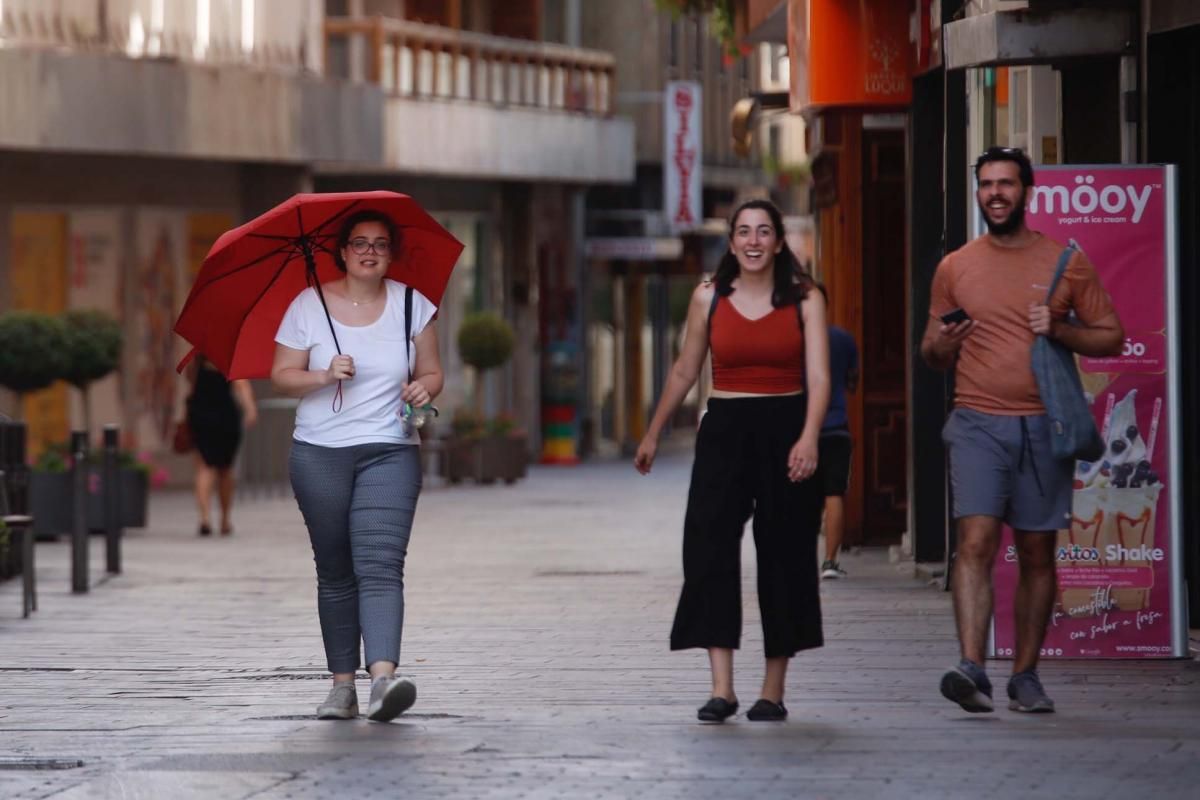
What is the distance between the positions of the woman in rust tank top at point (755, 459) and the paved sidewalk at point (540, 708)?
0.29m

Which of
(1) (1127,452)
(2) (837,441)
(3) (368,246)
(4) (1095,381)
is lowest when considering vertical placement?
(2) (837,441)

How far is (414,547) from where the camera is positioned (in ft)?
66.9

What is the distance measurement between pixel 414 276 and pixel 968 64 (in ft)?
10.5

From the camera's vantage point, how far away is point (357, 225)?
383 inches

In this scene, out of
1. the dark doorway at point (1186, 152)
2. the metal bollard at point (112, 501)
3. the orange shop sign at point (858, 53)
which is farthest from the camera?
the metal bollard at point (112, 501)

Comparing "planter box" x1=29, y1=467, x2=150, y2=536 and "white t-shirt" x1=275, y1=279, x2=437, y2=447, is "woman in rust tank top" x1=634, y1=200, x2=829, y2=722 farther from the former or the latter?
"planter box" x1=29, y1=467, x2=150, y2=536

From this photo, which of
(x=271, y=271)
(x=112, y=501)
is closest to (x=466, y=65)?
(x=112, y=501)

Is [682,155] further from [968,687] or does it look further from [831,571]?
[968,687]

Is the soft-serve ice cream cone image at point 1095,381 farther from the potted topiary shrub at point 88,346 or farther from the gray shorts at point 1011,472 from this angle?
the potted topiary shrub at point 88,346

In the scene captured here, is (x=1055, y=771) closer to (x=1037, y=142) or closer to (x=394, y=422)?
(x=394, y=422)

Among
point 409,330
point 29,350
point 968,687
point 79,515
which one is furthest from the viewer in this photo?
point 29,350

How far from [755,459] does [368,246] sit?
154 centimetres

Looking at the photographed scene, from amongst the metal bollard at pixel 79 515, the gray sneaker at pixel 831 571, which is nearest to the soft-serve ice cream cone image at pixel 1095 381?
the gray sneaker at pixel 831 571

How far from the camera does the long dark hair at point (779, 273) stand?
9297 millimetres
